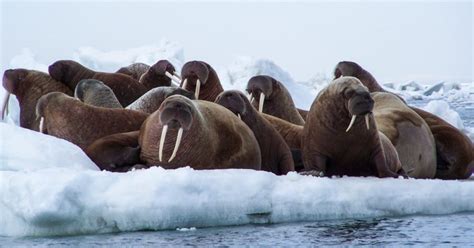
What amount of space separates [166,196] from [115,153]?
1.72 m

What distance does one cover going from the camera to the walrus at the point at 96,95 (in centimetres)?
991

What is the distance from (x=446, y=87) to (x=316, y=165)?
34820 mm

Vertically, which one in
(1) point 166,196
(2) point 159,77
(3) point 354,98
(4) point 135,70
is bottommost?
(1) point 166,196

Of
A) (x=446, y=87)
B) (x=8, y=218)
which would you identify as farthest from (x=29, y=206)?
(x=446, y=87)

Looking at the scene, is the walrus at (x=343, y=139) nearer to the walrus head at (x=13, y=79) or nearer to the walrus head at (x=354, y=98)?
the walrus head at (x=354, y=98)

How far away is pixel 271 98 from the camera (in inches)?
404

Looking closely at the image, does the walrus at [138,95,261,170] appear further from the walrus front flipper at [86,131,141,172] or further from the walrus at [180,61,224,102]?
the walrus at [180,61,224,102]

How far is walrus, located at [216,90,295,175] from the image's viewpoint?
334 inches

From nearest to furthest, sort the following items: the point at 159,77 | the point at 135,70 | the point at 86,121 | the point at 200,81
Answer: the point at 86,121 → the point at 200,81 → the point at 159,77 → the point at 135,70

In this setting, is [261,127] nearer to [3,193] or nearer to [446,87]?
[3,193]

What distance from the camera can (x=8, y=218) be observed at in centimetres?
624

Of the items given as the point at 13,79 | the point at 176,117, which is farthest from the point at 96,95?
the point at 176,117

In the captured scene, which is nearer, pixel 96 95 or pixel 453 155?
pixel 453 155

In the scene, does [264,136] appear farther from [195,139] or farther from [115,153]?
[115,153]
